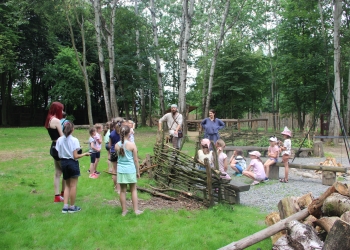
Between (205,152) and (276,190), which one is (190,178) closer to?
(205,152)

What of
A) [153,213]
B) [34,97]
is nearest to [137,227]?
[153,213]

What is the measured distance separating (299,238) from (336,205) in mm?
654

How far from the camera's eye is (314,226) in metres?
3.57

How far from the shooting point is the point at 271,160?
25.6 feet

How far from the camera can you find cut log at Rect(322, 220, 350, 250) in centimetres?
287

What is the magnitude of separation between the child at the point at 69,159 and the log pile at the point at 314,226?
258cm

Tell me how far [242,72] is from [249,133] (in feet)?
34.7

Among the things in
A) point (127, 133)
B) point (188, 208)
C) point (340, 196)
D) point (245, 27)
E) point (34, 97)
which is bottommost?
point (188, 208)

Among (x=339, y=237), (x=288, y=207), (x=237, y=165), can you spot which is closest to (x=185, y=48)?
(x=237, y=165)

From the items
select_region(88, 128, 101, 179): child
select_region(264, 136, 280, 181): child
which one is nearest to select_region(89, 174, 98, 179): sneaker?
select_region(88, 128, 101, 179): child

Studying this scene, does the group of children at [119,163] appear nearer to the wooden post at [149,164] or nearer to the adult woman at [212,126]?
the wooden post at [149,164]

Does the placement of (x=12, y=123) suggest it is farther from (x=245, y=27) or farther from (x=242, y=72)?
(x=245, y=27)

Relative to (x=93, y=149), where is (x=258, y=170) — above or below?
below

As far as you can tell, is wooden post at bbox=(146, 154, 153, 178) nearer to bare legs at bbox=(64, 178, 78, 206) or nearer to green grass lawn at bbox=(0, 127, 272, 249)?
green grass lawn at bbox=(0, 127, 272, 249)
